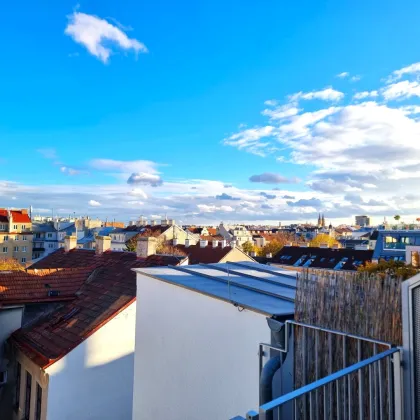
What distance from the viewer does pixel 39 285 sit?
13453mm

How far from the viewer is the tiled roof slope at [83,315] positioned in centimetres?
1074

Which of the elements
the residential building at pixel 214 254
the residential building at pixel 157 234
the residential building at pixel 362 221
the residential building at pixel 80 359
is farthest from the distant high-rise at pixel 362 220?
the residential building at pixel 80 359

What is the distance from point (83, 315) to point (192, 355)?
275 inches

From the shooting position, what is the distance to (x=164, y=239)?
5109 centimetres

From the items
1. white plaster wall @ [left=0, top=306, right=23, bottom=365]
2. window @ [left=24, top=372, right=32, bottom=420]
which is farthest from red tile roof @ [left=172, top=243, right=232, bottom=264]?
window @ [left=24, top=372, right=32, bottom=420]

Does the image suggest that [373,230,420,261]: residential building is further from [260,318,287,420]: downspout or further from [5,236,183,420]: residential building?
[260,318,287,420]: downspout

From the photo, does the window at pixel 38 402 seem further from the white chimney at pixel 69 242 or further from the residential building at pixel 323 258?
the residential building at pixel 323 258

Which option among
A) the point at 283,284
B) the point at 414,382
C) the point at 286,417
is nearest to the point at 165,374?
the point at 283,284

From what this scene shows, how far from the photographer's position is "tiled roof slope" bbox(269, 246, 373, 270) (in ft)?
125

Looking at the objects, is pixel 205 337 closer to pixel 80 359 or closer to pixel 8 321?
pixel 80 359

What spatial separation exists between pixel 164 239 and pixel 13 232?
Result: 876 inches

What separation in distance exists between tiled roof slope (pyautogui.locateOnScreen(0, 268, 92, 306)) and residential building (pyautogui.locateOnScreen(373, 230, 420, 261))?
100 ft

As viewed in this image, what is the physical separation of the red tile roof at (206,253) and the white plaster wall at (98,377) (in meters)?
21.3

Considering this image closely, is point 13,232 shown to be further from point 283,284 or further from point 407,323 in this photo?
point 407,323
